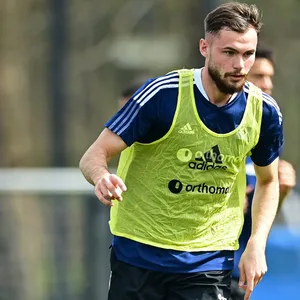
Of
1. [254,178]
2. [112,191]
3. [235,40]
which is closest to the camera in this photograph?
[112,191]

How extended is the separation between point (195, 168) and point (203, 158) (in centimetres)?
6

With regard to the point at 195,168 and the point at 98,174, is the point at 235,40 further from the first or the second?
the point at 98,174

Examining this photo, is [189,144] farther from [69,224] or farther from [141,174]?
[69,224]

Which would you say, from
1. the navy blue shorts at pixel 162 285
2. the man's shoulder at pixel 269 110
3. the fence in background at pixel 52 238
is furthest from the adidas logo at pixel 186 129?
the fence in background at pixel 52 238

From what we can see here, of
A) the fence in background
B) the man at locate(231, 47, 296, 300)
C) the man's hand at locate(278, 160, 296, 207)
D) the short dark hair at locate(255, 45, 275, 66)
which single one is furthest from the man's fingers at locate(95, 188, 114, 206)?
the fence in background

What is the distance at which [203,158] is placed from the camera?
5289mm

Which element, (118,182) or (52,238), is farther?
(52,238)

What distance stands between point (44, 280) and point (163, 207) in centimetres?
421

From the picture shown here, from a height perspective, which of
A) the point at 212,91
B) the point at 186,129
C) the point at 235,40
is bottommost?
the point at 186,129

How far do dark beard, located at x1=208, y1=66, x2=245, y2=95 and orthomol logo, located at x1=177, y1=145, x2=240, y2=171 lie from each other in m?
0.26

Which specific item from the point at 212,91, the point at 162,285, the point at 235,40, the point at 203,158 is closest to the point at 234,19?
the point at 235,40

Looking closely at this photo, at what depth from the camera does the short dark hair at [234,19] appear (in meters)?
5.24

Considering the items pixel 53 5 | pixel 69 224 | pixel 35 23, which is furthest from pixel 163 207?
pixel 35 23

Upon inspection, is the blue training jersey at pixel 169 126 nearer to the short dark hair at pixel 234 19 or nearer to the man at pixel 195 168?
the man at pixel 195 168
